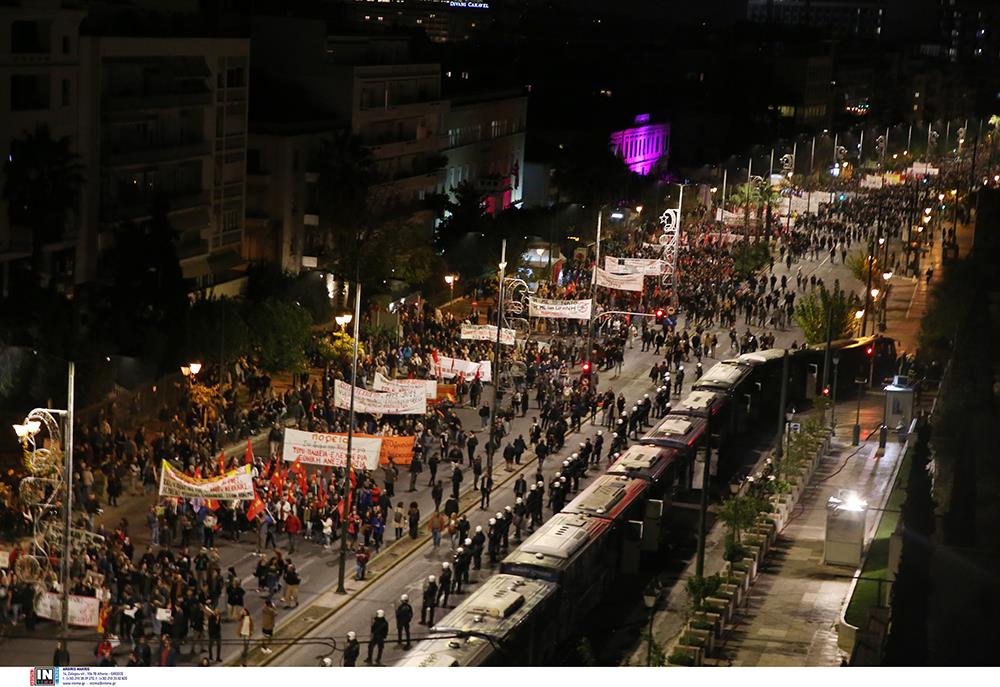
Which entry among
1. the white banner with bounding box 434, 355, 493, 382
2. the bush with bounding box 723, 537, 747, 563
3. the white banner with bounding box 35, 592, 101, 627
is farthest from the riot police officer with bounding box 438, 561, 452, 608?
the white banner with bounding box 434, 355, 493, 382

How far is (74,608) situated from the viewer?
104 feet

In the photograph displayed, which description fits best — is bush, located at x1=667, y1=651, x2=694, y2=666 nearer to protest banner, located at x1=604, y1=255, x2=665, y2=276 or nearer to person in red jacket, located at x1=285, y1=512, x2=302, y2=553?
person in red jacket, located at x1=285, y1=512, x2=302, y2=553

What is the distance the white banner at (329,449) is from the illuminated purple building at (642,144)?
8340cm

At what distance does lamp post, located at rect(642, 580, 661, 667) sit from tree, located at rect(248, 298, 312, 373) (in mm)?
16876

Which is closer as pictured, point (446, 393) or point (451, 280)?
point (446, 393)

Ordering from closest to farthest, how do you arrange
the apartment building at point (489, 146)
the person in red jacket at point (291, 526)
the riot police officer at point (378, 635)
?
the riot police officer at point (378, 635), the person in red jacket at point (291, 526), the apartment building at point (489, 146)

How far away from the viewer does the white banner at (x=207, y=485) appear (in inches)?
1421

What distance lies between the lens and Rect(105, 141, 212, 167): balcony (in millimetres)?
58250

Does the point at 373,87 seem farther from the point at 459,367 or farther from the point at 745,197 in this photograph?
the point at 459,367

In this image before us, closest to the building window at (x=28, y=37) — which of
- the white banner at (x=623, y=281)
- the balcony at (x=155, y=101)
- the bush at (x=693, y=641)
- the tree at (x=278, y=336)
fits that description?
the balcony at (x=155, y=101)

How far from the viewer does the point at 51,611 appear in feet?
106

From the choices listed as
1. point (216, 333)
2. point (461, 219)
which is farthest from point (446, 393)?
point (461, 219)

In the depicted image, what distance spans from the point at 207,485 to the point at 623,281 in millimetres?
28618

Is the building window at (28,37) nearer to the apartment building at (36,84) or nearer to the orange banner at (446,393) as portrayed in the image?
the apartment building at (36,84)
